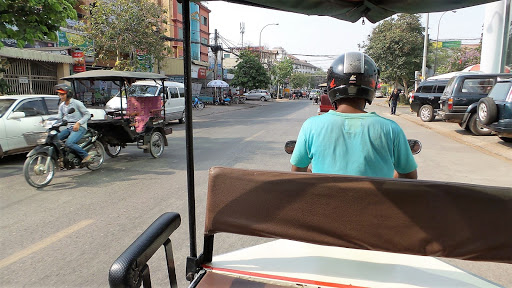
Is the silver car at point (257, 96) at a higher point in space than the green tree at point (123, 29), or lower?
lower

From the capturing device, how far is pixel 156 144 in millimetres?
8758

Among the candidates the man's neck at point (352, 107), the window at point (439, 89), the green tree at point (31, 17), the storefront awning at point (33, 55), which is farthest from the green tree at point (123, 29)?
the man's neck at point (352, 107)

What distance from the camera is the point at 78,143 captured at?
6.87m

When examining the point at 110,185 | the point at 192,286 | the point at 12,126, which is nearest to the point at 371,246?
the point at 192,286

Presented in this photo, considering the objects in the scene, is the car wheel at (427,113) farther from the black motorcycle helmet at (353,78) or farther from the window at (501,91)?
the black motorcycle helmet at (353,78)

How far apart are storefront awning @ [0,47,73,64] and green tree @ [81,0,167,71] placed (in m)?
2.12

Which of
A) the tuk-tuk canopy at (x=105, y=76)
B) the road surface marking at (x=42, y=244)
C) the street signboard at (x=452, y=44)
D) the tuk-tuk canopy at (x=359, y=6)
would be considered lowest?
the road surface marking at (x=42, y=244)

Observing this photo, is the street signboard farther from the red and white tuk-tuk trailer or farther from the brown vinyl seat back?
the brown vinyl seat back

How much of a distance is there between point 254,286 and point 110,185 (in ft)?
16.4

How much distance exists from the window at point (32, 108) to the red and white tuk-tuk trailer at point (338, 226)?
A: 25.6 ft

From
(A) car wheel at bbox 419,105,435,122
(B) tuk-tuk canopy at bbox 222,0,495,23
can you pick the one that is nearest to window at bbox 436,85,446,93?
(A) car wheel at bbox 419,105,435,122

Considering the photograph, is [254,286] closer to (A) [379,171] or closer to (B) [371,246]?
(B) [371,246]

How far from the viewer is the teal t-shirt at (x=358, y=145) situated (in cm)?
195

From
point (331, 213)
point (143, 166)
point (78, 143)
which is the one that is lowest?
point (143, 166)
